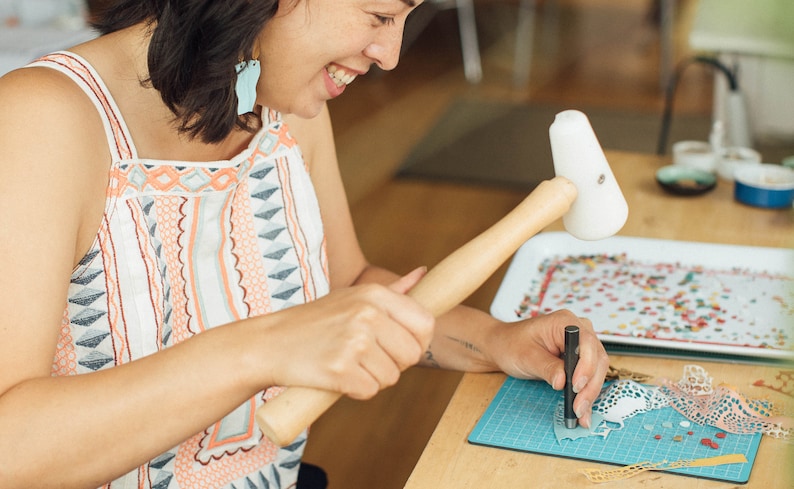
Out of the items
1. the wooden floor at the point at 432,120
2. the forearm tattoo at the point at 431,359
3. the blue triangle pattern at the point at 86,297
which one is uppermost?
the blue triangle pattern at the point at 86,297

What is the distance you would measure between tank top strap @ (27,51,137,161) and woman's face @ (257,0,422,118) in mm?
159

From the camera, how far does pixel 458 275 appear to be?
3.10 feet

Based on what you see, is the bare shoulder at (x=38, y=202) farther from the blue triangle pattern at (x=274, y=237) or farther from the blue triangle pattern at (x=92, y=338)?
the blue triangle pattern at (x=274, y=237)

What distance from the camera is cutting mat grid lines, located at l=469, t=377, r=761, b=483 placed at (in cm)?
101

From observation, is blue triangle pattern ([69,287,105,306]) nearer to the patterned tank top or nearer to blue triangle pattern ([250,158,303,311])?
the patterned tank top

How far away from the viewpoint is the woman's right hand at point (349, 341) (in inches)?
31.6

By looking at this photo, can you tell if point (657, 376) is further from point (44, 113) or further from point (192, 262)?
point (44, 113)

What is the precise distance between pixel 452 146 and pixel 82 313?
10.5 ft

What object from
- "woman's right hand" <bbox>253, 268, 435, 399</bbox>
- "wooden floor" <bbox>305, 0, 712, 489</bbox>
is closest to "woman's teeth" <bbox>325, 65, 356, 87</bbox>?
"woman's right hand" <bbox>253, 268, 435, 399</bbox>

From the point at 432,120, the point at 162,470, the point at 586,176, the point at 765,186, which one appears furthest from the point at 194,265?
the point at 432,120

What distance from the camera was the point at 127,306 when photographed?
1.10 meters

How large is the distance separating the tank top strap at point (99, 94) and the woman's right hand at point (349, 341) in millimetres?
351

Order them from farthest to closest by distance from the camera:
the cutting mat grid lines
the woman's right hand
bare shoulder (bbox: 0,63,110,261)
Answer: the cutting mat grid lines
bare shoulder (bbox: 0,63,110,261)
the woman's right hand

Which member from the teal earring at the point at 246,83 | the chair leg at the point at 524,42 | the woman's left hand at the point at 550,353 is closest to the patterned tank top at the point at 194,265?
the teal earring at the point at 246,83
